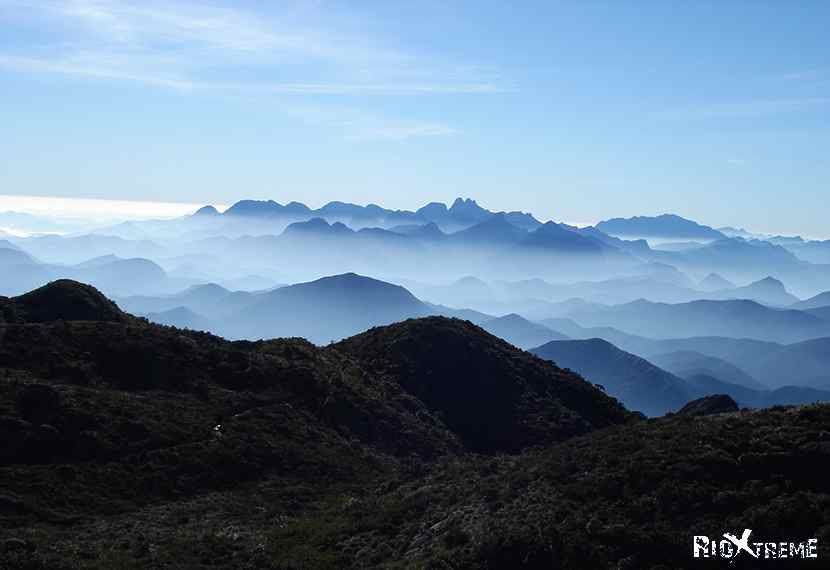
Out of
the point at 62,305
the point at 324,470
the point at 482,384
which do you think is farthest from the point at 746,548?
the point at 62,305

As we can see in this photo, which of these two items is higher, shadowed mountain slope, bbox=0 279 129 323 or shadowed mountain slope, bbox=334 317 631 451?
shadowed mountain slope, bbox=0 279 129 323

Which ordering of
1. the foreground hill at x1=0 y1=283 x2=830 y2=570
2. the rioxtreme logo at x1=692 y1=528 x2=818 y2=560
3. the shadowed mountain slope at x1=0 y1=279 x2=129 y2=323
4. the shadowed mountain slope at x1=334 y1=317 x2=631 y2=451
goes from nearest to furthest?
the rioxtreme logo at x1=692 y1=528 x2=818 y2=560
the foreground hill at x1=0 y1=283 x2=830 y2=570
the shadowed mountain slope at x1=334 y1=317 x2=631 y2=451
the shadowed mountain slope at x1=0 y1=279 x2=129 y2=323

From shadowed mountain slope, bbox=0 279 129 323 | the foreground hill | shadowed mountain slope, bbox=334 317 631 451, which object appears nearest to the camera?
the foreground hill

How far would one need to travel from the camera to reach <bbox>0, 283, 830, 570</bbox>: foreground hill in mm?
26562

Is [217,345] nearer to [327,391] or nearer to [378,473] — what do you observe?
[327,391]

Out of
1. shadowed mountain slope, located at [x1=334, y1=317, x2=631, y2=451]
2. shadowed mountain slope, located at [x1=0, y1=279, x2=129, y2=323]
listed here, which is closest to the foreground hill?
shadowed mountain slope, located at [x1=334, y1=317, x2=631, y2=451]

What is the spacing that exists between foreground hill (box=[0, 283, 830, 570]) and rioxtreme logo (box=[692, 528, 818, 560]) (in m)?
0.37

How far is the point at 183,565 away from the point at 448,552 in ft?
37.2

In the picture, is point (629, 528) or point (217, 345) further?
point (217, 345)

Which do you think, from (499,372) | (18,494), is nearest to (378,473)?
(18,494)

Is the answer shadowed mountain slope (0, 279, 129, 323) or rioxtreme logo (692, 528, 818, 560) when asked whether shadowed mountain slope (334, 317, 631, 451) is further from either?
rioxtreme logo (692, 528, 818, 560)

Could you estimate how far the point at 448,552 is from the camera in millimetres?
27203

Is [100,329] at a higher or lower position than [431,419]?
higher

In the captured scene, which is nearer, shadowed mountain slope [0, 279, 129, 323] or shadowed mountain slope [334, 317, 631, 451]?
shadowed mountain slope [334, 317, 631, 451]
